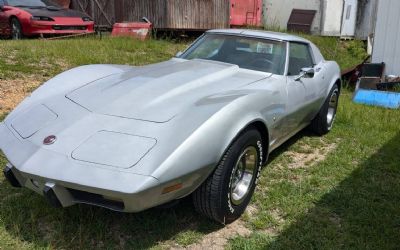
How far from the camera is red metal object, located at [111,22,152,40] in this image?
11.5 meters

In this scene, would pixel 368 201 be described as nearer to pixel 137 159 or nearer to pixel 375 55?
pixel 137 159

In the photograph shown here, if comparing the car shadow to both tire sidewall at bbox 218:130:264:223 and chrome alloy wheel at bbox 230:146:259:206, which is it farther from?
chrome alloy wheel at bbox 230:146:259:206

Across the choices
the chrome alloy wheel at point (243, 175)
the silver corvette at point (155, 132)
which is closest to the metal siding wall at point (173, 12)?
the silver corvette at point (155, 132)

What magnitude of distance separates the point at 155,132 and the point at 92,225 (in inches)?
→ 35.4

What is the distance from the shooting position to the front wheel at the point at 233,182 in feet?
9.62

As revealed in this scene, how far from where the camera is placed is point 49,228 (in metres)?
3.05

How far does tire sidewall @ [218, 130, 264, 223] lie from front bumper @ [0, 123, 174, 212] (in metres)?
0.50

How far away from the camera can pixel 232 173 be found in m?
3.04

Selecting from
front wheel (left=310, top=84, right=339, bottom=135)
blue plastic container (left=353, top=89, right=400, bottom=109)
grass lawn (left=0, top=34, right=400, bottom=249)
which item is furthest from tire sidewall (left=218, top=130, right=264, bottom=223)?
blue plastic container (left=353, top=89, right=400, bottom=109)

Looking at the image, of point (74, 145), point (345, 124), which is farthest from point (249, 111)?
point (345, 124)

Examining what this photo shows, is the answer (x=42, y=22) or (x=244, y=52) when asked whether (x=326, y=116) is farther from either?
(x=42, y=22)

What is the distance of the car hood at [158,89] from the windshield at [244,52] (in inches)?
7.5

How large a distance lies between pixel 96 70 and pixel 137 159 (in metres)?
1.81

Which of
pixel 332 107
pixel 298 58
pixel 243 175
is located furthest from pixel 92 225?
pixel 332 107
